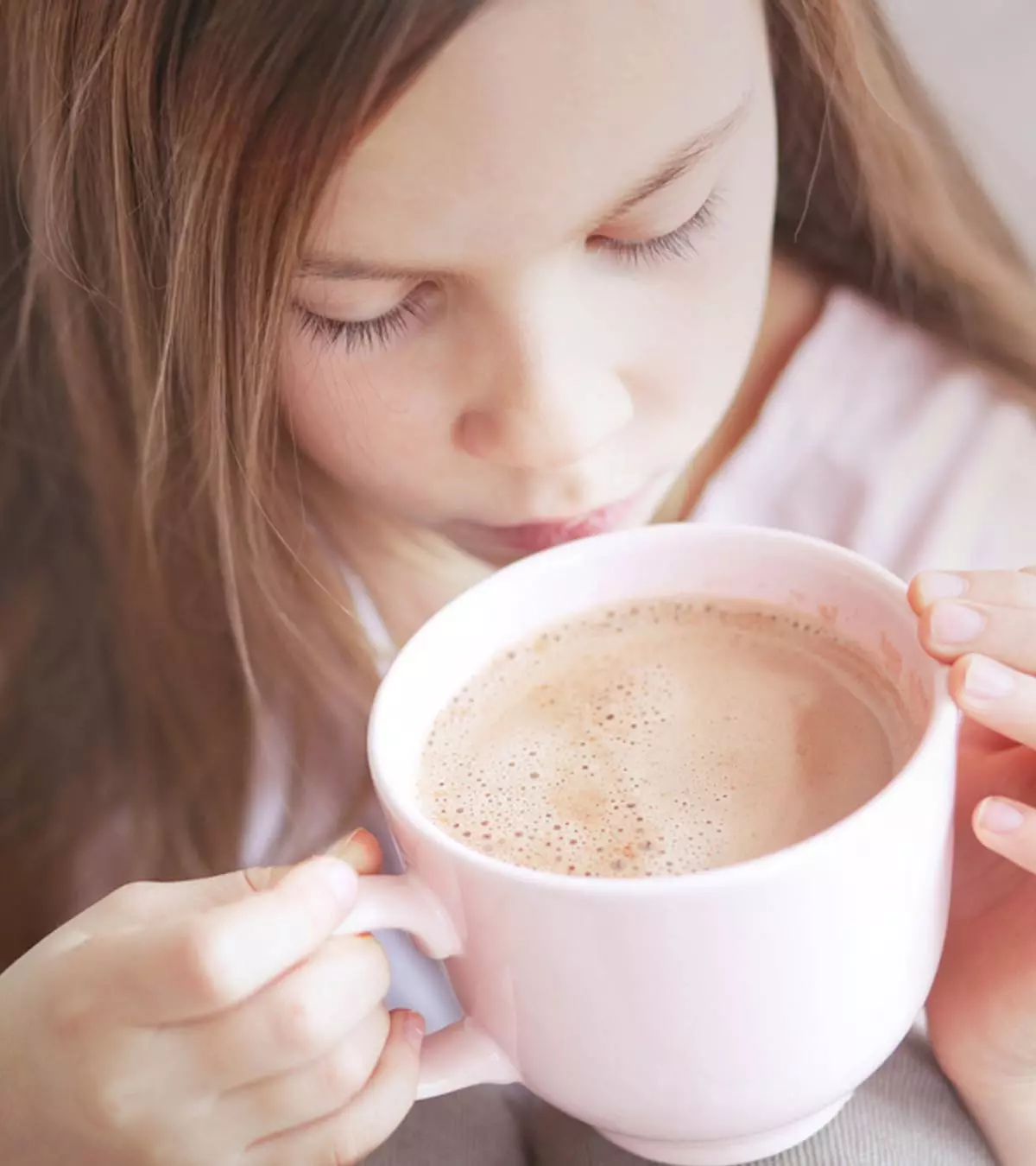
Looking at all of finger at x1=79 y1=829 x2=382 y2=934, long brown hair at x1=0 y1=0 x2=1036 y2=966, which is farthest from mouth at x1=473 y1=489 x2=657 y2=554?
finger at x1=79 y1=829 x2=382 y2=934

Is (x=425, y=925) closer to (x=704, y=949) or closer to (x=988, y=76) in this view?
(x=704, y=949)

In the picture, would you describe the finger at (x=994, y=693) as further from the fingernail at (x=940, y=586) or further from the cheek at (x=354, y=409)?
the cheek at (x=354, y=409)

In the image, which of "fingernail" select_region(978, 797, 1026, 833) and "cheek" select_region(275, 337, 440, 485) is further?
"cheek" select_region(275, 337, 440, 485)

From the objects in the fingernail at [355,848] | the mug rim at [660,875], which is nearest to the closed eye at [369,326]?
the mug rim at [660,875]

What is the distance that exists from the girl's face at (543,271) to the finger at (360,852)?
20 centimetres

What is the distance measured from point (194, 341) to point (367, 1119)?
35cm

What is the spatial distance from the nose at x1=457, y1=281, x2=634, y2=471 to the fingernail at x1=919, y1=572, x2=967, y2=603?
0.59 ft

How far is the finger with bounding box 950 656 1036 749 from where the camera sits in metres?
0.41

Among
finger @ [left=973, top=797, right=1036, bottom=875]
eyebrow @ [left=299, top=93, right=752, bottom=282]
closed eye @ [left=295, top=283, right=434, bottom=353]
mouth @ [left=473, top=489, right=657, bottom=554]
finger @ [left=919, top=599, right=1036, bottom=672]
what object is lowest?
mouth @ [left=473, top=489, right=657, bottom=554]

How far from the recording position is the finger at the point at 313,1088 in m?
0.45

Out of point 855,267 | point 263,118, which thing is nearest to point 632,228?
point 263,118

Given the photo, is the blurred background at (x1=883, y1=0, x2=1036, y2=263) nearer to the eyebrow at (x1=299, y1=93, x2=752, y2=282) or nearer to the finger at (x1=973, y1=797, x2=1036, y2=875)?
the eyebrow at (x1=299, y1=93, x2=752, y2=282)

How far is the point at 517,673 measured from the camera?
0.53 metres

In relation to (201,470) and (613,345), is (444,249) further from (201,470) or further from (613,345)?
(201,470)
